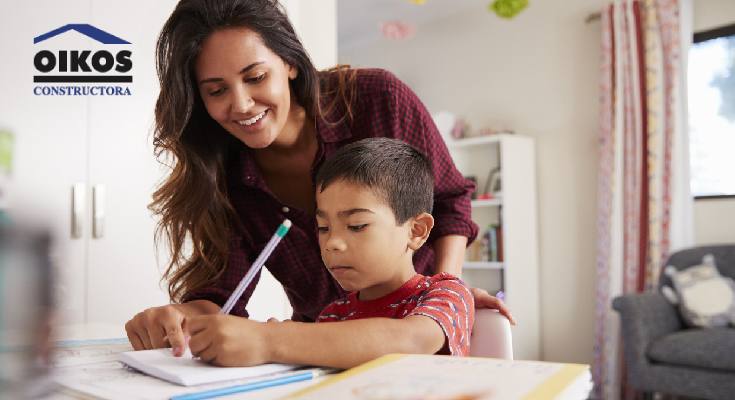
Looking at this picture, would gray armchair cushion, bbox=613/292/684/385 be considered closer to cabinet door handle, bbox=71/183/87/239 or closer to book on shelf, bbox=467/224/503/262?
book on shelf, bbox=467/224/503/262

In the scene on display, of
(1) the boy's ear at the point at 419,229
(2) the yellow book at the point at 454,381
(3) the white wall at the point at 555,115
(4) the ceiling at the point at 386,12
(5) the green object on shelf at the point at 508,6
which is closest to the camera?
(2) the yellow book at the point at 454,381

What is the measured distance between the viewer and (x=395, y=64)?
18.5 ft

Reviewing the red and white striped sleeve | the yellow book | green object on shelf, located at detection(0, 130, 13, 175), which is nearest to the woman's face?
the red and white striped sleeve

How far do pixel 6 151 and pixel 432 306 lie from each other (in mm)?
589

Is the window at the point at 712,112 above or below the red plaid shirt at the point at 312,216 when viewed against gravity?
above

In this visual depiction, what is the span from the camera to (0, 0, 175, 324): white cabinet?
2.27 meters

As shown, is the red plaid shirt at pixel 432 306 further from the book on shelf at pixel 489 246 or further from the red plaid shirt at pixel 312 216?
the book on shelf at pixel 489 246

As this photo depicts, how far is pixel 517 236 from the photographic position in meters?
4.45

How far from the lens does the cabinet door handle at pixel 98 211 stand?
2416 mm

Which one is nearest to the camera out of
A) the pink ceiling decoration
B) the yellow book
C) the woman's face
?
the yellow book

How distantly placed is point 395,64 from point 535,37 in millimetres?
1377

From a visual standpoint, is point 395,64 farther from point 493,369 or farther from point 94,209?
point 493,369

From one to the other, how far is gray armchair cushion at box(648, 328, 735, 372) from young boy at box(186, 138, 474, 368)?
8.08ft

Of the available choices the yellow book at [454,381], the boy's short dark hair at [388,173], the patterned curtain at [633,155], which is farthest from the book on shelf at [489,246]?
the yellow book at [454,381]
